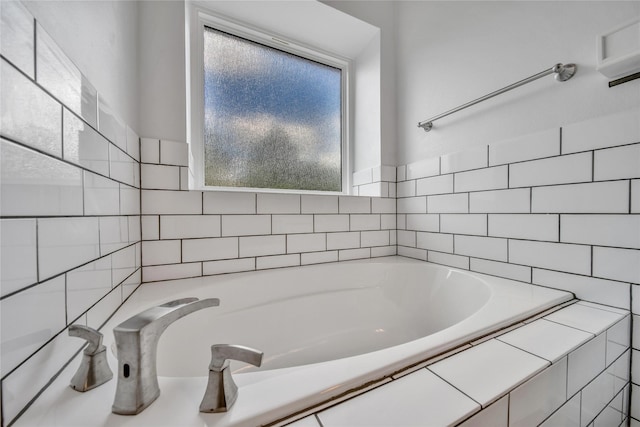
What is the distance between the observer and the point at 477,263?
111cm

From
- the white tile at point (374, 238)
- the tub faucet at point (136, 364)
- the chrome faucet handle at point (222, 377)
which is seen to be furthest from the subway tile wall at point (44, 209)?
the white tile at point (374, 238)

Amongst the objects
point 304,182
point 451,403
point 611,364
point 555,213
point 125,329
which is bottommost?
point 611,364

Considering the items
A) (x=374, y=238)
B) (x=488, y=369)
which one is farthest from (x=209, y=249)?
(x=488, y=369)

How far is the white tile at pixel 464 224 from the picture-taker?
1.08 m

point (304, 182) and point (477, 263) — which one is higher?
point (304, 182)

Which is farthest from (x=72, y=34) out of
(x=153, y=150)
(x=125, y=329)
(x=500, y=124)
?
(x=500, y=124)

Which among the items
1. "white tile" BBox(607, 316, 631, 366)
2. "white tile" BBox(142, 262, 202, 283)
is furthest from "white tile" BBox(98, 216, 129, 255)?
"white tile" BBox(607, 316, 631, 366)

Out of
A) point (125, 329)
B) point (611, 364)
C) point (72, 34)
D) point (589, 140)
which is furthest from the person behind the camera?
point (589, 140)

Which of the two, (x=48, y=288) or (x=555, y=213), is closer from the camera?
(x=48, y=288)

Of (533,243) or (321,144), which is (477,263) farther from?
(321,144)

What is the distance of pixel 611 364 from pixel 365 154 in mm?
1305

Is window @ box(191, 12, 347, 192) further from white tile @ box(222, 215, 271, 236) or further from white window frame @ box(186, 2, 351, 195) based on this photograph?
white tile @ box(222, 215, 271, 236)

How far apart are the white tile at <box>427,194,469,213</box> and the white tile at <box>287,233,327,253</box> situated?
59 cm

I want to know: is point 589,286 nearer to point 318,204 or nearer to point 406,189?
point 406,189
